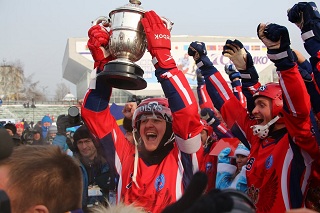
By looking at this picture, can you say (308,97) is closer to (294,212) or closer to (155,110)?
(155,110)

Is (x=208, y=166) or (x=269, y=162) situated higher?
(x=269, y=162)

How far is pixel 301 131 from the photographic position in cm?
286

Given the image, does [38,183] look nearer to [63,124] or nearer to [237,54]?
[237,54]

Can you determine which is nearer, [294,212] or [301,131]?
[294,212]

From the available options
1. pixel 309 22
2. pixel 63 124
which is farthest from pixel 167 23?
pixel 63 124

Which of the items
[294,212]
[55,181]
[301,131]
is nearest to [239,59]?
[301,131]

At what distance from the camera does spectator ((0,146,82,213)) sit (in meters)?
1.61

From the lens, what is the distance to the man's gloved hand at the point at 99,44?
3.51 m

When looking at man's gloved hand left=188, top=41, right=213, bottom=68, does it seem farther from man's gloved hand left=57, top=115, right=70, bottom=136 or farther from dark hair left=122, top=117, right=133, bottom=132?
man's gloved hand left=57, top=115, right=70, bottom=136

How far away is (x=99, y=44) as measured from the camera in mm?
3516

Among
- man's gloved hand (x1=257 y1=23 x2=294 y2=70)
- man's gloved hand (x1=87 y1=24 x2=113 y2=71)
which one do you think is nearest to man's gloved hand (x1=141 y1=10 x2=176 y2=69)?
man's gloved hand (x1=87 y1=24 x2=113 y2=71)

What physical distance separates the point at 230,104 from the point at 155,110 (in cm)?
114

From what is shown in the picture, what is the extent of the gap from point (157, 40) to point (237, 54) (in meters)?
1.04

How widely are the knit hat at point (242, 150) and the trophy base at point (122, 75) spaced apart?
142 cm
